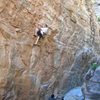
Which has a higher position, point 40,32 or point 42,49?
point 40,32

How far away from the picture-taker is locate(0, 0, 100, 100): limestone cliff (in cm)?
1053

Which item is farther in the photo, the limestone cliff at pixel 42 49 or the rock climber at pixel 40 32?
the rock climber at pixel 40 32

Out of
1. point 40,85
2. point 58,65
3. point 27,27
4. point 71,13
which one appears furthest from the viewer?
point 71,13

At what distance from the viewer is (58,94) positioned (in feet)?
43.7

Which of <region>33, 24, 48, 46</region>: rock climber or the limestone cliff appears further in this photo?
<region>33, 24, 48, 46</region>: rock climber

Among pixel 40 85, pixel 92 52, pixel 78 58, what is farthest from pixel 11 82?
pixel 92 52

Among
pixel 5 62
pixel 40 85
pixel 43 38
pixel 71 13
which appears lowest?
pixel 40 85

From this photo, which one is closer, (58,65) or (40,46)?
(40,46)

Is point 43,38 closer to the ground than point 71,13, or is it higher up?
closer to the ground

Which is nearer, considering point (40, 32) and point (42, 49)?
point (40, 32)

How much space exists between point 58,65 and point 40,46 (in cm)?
168

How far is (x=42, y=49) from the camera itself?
469 inches

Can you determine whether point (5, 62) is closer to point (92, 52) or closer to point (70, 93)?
point (70, 93)

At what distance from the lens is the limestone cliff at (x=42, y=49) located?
1053 cm
